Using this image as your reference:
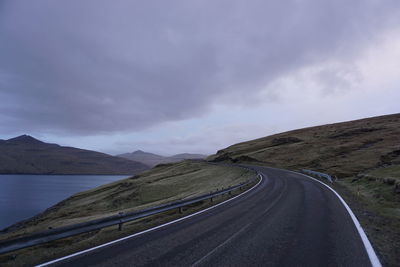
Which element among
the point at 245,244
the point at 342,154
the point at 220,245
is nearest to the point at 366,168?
the point at 342,154

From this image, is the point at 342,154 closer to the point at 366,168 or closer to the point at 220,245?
the point at 366,168

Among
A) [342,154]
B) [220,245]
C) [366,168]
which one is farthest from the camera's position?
[342,154]

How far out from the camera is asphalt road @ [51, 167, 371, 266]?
21.3 feet

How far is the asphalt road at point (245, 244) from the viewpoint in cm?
649

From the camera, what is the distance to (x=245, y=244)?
25.5 ft

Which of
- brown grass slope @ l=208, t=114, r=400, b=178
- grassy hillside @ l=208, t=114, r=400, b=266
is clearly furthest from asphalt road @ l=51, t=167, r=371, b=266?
brown grass slope @ l=208, t=114, r=400, b=178

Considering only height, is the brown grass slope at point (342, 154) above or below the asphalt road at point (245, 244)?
above

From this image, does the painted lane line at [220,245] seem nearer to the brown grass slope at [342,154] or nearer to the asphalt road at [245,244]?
the asphalt road at [245,244]

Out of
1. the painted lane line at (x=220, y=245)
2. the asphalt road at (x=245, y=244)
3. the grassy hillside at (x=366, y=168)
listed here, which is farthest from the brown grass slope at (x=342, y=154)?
the painted lane line at (x=220, y=245)

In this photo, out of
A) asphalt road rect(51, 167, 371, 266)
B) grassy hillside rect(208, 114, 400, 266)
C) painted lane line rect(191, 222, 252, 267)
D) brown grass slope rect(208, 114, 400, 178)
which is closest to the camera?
painted lane line rect(191, 222, 252, 267)

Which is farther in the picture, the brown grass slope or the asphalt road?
the brown grass slope

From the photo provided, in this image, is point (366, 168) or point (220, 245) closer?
point (220, 245)

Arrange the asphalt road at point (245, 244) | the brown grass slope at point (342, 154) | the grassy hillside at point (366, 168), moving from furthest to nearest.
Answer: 1. the brown grass slope at point (342, 154)
2. the grassy hillside at point (366, 168)
3. the asphalt road at point (245, 244)

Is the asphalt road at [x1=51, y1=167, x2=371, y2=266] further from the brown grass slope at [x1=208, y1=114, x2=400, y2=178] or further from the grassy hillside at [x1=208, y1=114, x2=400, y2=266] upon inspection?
the brown grass slope at [x1=208, y1=114, x2=400, y2=178]
